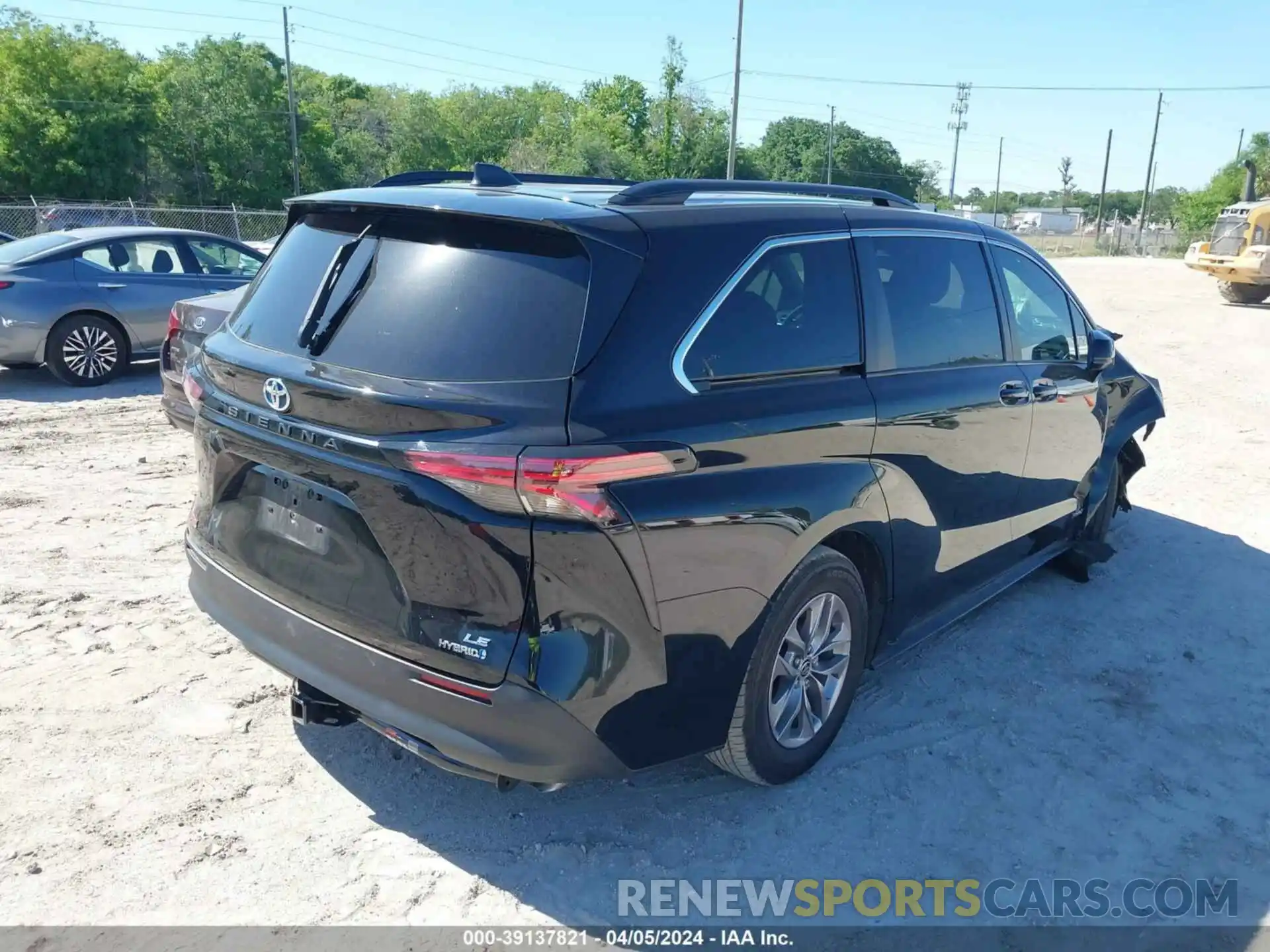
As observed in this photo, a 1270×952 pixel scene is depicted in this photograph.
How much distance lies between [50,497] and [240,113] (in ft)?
181

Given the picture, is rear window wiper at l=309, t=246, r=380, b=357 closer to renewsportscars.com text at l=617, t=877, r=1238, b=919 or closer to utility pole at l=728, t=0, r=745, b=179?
renewsportscars.com text at l=617, t=877, r=1238, b=919

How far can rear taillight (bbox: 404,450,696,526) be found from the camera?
247cm

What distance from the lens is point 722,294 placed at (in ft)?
9.65

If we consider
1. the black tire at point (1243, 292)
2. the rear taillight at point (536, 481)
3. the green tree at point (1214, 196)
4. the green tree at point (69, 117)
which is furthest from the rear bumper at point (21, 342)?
the green tree at point (1214, 196)

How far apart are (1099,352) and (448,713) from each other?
408cm

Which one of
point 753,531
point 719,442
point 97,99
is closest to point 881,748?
point 753,531

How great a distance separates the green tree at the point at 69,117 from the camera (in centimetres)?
4519

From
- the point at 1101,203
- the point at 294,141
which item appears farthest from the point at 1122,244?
the point at 294,141

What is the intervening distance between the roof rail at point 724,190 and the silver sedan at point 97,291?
26.0 ft

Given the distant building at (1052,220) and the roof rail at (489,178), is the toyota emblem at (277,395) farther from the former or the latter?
the distant building at (1052,220)

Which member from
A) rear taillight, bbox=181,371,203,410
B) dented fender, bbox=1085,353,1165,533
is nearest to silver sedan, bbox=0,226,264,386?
rear taillight, bbox=181,371,203,410

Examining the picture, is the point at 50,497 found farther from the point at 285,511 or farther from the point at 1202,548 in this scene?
the point at 1202,548

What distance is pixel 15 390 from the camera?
956 centimetres

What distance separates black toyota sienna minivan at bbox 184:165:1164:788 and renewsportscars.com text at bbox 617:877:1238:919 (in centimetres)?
A: 42
